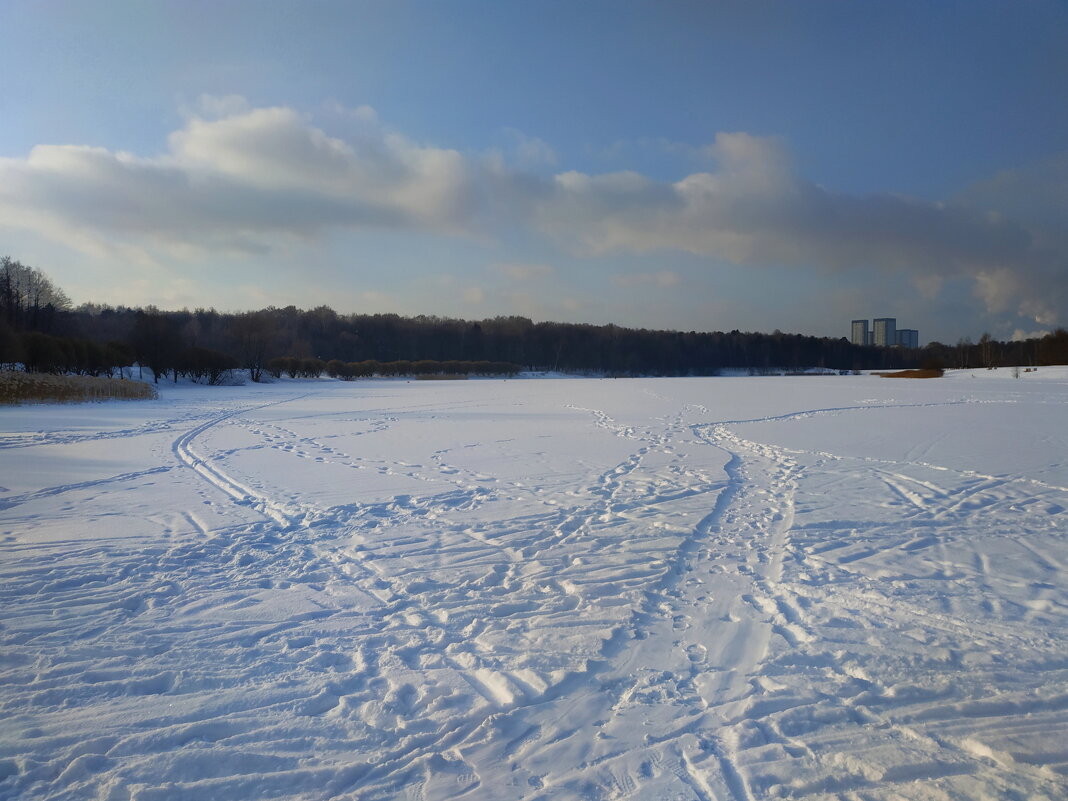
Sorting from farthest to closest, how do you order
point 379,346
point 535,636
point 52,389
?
point 379,346, point 52,389, point 535,636

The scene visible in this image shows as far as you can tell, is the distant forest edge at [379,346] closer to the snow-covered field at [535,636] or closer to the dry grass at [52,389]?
the dry grass at [52,389]

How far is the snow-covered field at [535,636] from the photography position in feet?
8.25

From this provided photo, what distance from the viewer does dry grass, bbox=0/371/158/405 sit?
20.6 metres

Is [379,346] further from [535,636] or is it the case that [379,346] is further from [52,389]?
[535,636]

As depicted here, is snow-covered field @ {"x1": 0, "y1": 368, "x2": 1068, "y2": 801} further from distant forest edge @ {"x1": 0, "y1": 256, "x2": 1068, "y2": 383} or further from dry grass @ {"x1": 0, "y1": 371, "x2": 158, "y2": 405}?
distant forest edge @ {"x1": 0, "y1": 256, "x2": 1068, "y2": 383}

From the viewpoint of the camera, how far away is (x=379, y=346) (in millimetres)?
87562

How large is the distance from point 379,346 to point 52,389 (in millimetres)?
66587

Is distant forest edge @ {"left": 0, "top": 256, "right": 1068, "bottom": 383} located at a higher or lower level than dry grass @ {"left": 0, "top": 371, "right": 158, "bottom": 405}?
higher

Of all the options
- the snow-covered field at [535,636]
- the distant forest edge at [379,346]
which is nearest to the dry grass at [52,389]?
the distant forest edge at [379,346]

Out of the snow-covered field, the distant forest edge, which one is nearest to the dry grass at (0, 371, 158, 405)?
the distant forest edge

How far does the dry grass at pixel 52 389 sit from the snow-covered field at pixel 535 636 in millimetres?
16330

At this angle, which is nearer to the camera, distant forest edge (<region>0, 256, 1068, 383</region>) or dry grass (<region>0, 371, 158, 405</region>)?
dry grass (<region>0, 371, 158, 405</region>)

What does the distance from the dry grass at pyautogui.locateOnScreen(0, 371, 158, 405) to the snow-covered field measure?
16.3 metres

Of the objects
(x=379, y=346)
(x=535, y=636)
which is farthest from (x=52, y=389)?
(x=379, y=346)
